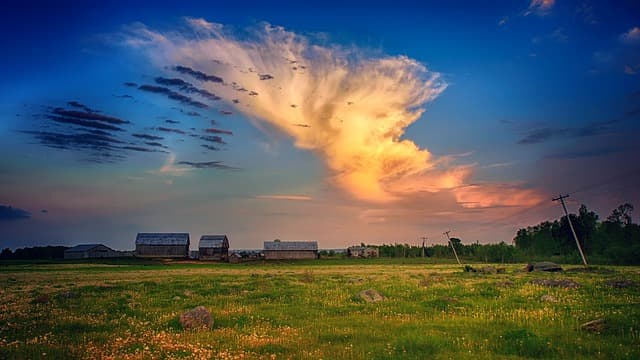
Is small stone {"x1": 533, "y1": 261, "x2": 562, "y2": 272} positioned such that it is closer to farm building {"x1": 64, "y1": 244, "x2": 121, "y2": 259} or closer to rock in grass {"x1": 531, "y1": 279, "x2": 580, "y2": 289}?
rock in grass {"x1": 531, "y1": 279, "x2": 580, "y2": 289}

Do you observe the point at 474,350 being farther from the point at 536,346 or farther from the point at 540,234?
the point at 540,234

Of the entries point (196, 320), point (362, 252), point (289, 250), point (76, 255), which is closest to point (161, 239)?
point (76, 255)

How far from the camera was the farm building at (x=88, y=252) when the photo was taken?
478ft

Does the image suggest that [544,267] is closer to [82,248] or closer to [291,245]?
[291,245]

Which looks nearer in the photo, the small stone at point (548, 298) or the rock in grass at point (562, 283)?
the small stone at point (548, 298)

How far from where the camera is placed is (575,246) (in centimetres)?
15562

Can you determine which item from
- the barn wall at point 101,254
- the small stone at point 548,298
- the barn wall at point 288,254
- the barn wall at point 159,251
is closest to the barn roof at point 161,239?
the barn wall at point 159,251

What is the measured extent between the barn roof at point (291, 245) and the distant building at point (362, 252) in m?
25.8

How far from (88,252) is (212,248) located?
42443 mm

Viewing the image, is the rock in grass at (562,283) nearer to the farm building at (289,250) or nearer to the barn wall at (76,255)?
the farm building at (289,250)

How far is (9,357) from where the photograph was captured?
1521 cm

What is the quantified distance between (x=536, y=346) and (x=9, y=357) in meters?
18.2

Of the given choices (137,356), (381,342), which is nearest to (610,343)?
(381,342)

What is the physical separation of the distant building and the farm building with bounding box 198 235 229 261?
54.3 meters
